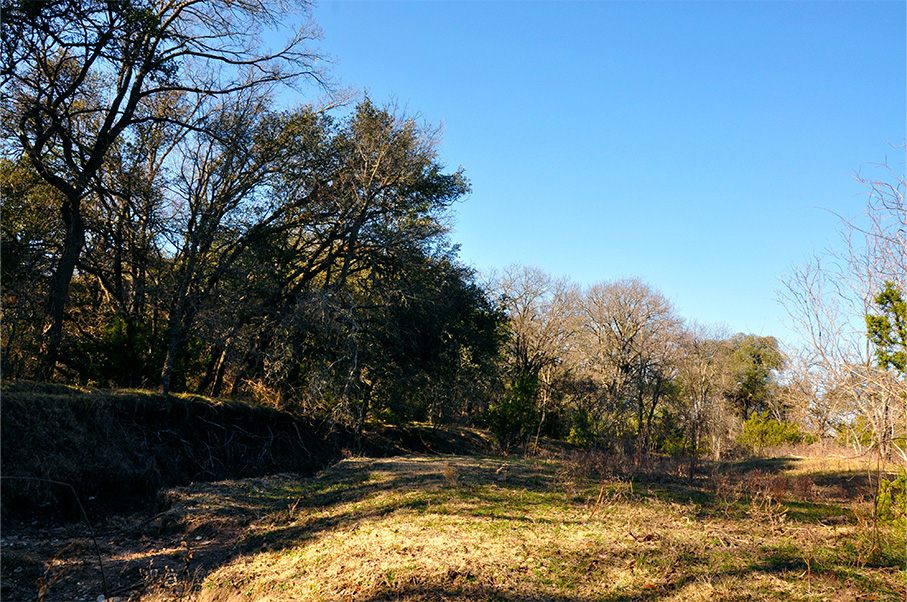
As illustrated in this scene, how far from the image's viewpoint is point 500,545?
252 inches

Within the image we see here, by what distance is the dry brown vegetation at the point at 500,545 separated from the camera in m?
5.47

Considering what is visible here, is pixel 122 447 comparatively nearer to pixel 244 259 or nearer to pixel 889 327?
pixel 244 259

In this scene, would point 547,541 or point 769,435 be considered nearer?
point 547,541

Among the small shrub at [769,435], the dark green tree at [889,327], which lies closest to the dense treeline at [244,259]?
the dark green tree at [889,327]

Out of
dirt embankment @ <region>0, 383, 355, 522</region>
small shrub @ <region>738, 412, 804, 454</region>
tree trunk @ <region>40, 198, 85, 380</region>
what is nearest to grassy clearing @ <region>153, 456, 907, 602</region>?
dirt embankment @ <region>0, 383, 355, 522</region>

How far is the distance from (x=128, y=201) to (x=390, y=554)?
452 inches

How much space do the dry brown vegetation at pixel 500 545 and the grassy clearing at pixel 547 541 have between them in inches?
0.9

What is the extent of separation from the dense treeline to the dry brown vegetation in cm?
210

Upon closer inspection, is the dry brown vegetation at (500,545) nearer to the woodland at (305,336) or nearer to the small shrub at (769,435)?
the woodland at (305,336)

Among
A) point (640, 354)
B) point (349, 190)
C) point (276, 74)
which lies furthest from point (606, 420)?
point (276, 74)

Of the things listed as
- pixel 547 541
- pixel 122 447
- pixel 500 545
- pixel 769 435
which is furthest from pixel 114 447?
pixel 769 435

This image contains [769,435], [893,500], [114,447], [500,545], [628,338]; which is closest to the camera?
[500,545]

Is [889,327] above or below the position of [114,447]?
above

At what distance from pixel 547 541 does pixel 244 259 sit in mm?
11547
